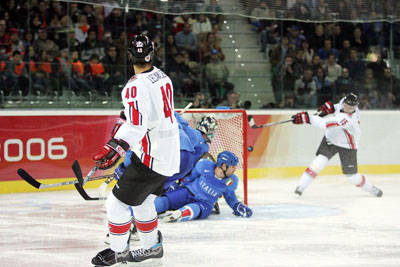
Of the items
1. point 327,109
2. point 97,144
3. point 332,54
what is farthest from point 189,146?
point 332,54

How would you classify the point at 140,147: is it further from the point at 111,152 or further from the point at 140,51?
the point at 140,51

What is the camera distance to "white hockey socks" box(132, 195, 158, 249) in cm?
344

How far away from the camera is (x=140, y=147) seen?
10.9ft

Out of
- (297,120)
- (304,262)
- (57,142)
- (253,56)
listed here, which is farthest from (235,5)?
(304,262)

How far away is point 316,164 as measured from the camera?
682cm

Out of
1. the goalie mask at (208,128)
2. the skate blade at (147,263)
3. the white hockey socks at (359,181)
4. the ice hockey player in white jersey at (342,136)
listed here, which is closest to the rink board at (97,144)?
the ice hockey player in white jersey at (342,136)

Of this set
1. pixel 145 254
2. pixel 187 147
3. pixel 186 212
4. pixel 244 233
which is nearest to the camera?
pixel 145 254

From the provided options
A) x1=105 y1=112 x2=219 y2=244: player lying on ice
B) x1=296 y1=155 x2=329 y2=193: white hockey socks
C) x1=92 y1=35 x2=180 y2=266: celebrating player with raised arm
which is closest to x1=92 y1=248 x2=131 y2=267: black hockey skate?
x1=92 y1=35 x2=180 y2=266: celebrating player with raised arm

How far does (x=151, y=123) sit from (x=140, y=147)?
0.48 ft

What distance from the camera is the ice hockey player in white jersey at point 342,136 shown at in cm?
653

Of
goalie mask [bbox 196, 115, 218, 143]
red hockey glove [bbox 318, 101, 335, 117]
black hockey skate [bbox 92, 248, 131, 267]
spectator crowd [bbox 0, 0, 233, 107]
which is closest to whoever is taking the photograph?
black hockey skate [bbox 92, 248, 131, 267]

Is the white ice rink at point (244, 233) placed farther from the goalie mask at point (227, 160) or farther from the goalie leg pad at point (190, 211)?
the goalie mask at point (227, 160)

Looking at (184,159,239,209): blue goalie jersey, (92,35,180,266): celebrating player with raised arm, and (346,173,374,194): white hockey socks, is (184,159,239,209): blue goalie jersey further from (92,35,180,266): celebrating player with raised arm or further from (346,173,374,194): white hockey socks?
(346,173,374,194): white hockey socks

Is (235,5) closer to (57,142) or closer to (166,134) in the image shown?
(57,142)
